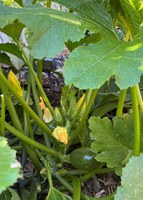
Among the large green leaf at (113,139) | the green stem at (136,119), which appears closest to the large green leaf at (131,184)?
the green stem at (136,119)

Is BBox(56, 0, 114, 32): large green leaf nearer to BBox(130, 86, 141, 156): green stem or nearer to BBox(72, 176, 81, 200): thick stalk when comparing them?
BBox(130, 86, 141, 156): green stem

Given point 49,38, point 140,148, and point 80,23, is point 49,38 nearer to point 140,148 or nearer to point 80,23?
point 80,23

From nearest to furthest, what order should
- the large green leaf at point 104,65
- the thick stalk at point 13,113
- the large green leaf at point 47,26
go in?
1. the large green leaf at point 104,65
2. the large green leaf at point 47,26
3. the thick stalk at point 13,113

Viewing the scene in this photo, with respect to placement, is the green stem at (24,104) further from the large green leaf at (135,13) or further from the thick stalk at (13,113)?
the large green leaf at (135,13)

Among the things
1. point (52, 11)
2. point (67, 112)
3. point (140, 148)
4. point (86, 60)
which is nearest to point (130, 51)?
point (86, 60)

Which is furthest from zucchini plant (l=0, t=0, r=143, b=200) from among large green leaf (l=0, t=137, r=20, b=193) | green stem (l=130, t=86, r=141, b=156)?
large green leaf (l=0, t=137, r=20, b=193)

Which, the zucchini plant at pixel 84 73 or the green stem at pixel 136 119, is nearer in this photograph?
the zucchini plant at pixel 84 73
